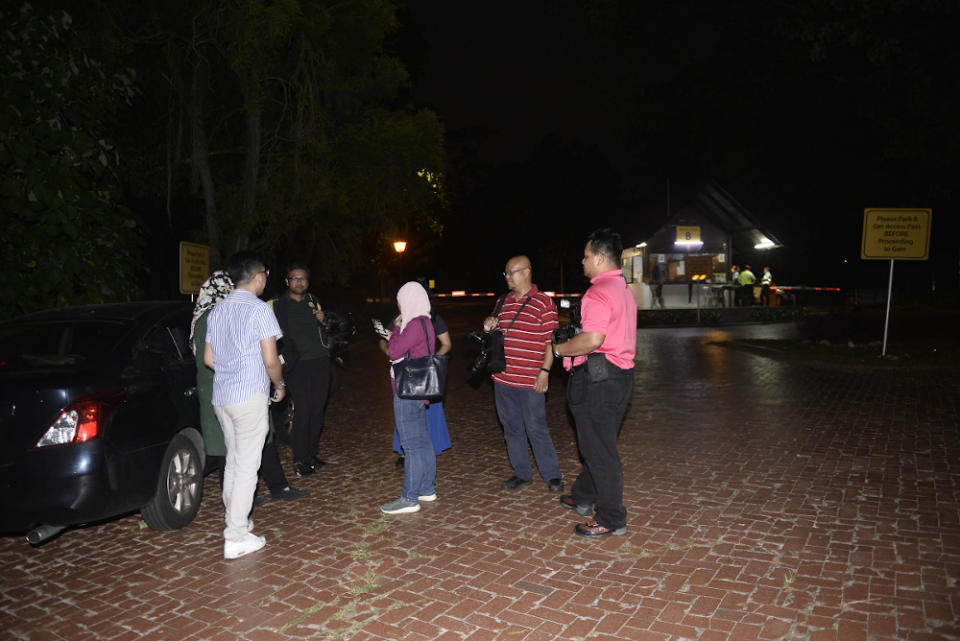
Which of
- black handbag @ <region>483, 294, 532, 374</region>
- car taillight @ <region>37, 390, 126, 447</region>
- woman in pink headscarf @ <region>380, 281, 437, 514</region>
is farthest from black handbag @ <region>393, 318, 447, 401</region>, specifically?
car taillight @ <region>37, 390, 126, 447</region>

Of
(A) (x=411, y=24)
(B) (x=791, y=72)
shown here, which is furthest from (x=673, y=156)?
(A) (x=411, y=24)

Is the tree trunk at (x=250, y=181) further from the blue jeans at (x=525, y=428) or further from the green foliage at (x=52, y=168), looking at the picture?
the blue jeans at (x=525, y=428)

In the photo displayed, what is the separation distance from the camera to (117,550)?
4758 millimetres

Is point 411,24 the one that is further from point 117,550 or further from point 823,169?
point 823,169

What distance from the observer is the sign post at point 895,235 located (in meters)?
14.3

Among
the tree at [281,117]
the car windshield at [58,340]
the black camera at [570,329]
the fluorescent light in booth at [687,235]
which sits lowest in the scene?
the car windshield at [58,340]

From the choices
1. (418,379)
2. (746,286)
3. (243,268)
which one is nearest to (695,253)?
(746,286)

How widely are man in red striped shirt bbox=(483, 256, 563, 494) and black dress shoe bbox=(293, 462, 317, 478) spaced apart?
196 centimetres

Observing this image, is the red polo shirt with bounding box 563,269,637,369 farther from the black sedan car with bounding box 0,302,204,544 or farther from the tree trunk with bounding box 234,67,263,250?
the tree trunk with bounding box 234,67,263,250

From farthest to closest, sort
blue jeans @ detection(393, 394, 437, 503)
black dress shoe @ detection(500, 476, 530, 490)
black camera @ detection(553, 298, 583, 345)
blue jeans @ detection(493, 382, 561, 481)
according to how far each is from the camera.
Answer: black dress shoe @ detection(500, 476, 530, 490), blue jeans @ detection(493, 382, 561, 481), blue jeans @ detection(393, 394, 437, 503), black camera @ detection(553, 298, 583, 345)

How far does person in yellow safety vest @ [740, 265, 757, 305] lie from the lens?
2939cm

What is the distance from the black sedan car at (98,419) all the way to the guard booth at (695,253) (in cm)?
2754

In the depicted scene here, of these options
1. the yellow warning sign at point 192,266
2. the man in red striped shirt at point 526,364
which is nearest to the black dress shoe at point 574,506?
the man in red striped shirt at point 526,364

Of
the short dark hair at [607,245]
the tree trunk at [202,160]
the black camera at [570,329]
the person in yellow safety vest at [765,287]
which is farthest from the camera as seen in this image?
the person in yellow safety vest at [765,287]
